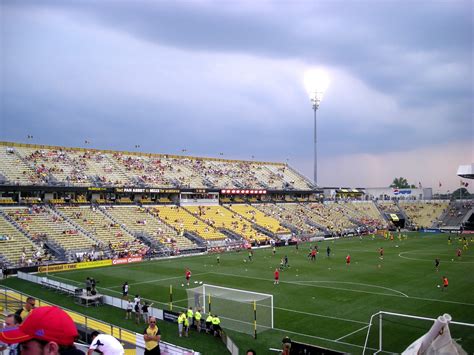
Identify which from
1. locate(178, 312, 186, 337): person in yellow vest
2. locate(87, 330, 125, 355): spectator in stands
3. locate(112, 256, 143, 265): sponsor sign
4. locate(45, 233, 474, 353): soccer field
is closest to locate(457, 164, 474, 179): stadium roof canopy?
locate(45, 233, 474, 353): soccer field

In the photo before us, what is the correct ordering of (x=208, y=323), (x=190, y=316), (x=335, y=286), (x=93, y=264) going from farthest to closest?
(x=93, y=264), (x=335, y=286), (x=190, y=316), (x=208, y=323)

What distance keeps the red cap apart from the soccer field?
1208 cm

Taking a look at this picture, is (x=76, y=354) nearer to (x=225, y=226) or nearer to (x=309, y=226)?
(x=225, y=226)

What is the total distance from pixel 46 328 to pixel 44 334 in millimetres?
48

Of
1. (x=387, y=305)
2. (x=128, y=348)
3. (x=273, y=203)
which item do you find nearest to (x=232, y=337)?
(x=128, y=348)

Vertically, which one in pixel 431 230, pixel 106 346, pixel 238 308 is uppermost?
pixel 106 346

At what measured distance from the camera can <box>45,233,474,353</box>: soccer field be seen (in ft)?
72.2

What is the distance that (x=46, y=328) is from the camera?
3.39 metres

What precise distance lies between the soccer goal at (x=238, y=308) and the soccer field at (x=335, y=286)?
30.4 inches

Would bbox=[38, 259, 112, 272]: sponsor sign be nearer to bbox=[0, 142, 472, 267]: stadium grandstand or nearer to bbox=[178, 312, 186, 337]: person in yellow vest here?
bbox=[0, 142, 472, 267]: stadium grandstand

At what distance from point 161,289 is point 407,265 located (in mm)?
24320

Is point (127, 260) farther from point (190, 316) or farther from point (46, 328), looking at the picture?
point (46, 328)

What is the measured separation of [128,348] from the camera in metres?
14.3

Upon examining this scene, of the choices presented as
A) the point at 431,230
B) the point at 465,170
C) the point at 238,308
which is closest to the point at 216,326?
the point at 238,308
